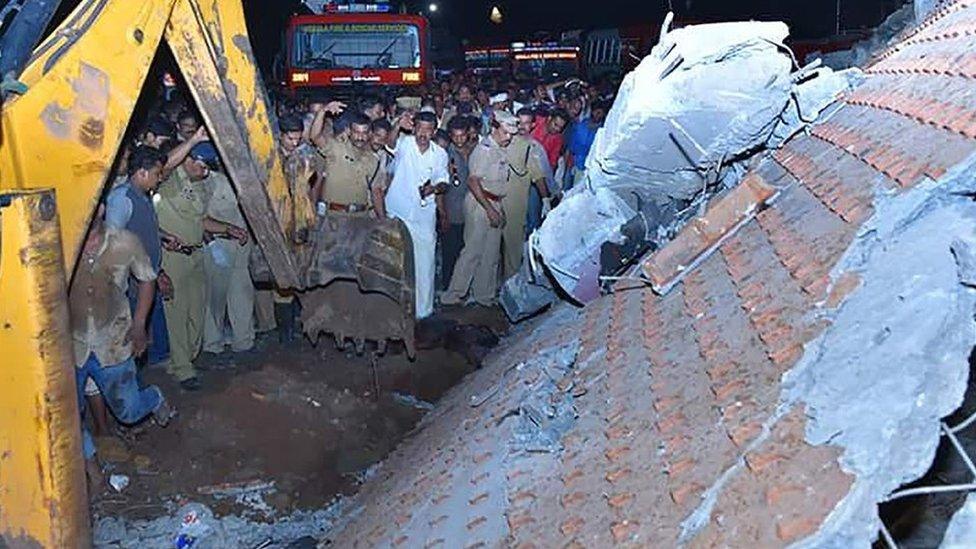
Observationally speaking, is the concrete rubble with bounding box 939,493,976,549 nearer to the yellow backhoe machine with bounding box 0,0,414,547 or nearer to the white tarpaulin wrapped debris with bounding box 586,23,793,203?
the yellow backhoe machine with bounding box 0,0,414,547

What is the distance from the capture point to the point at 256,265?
624 cm

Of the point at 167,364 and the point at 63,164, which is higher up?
the point at 63,164

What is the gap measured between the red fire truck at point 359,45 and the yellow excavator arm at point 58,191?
380 inches

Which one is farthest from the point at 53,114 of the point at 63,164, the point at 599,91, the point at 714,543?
the point at 599,91

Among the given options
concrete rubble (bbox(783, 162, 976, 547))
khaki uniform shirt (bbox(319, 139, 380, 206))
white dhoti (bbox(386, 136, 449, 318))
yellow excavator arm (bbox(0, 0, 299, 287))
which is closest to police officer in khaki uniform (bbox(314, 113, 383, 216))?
khaki uniform shirt (bbox(319, 139, 380, 206))

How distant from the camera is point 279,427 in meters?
6.14

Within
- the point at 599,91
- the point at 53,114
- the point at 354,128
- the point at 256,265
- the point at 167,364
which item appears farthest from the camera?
the point at 599,91

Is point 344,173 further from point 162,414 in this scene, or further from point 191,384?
point 162,414

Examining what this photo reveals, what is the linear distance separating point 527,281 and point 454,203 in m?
2.59

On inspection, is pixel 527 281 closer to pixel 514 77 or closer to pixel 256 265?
pixel 256 265

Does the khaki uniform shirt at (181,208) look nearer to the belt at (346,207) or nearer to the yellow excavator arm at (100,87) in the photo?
the belt at (346,207)

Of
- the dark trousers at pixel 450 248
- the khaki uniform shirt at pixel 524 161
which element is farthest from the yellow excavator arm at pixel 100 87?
the dark trousers at pixel 450 248

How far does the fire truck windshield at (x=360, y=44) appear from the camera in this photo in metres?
13.6

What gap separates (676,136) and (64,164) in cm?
283
